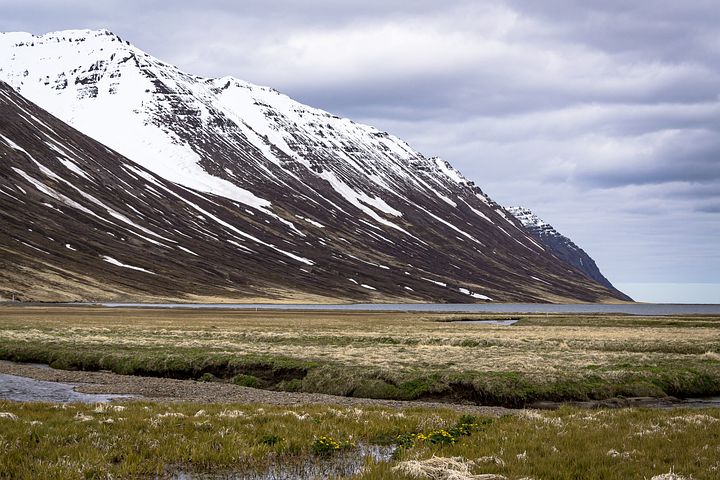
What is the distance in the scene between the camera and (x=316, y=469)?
16.0 meters

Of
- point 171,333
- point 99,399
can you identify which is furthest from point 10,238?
point 99,399

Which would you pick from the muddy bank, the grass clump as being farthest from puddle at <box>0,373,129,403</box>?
the grass clump

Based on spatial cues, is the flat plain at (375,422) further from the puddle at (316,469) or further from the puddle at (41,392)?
the puddle at (41,392)

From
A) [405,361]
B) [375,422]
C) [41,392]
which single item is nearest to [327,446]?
[375,422]

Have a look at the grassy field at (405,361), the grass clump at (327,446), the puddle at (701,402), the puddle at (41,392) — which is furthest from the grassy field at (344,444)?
the grassy field at (405,361)

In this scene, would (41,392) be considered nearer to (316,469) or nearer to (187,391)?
(187,391)

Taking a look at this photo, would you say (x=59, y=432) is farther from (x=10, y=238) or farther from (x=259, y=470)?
(x=10, y=238)

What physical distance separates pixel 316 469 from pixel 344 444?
97.1 inches

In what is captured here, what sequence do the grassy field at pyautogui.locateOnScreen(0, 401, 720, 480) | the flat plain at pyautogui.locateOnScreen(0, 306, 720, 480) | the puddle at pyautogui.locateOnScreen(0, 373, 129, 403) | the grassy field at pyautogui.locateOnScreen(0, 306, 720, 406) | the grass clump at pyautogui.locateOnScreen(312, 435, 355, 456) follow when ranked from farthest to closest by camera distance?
1. the grassy field at pyautogui.locateOnScreen(0, 306, 720, 406)
2. the puddle at pyautogui.locateOnScreen(0, 373, 129, 403)
3. the grass clump at pyautogui.locateOnScreen(312, 435, 355, 456)
4. the flat plain at pyautogui.locateOnScreen(0, 306, 720, 480)
5. the grassy field at pyautogui.locateOnScreen(0, 401, 720, 480)

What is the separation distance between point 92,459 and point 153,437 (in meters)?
2.97

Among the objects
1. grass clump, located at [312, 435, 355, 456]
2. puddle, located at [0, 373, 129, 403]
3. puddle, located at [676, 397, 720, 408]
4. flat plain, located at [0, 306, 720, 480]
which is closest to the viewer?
flat plain, located at [0, 306, 720, 480]

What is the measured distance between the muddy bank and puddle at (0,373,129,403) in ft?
3.03

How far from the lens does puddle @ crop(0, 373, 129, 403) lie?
29844 mm

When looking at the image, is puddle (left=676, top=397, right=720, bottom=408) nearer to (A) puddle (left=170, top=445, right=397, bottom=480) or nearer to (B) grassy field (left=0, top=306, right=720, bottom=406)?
(B) grassy field (left=0, top=306, right=720, bottom=406)
